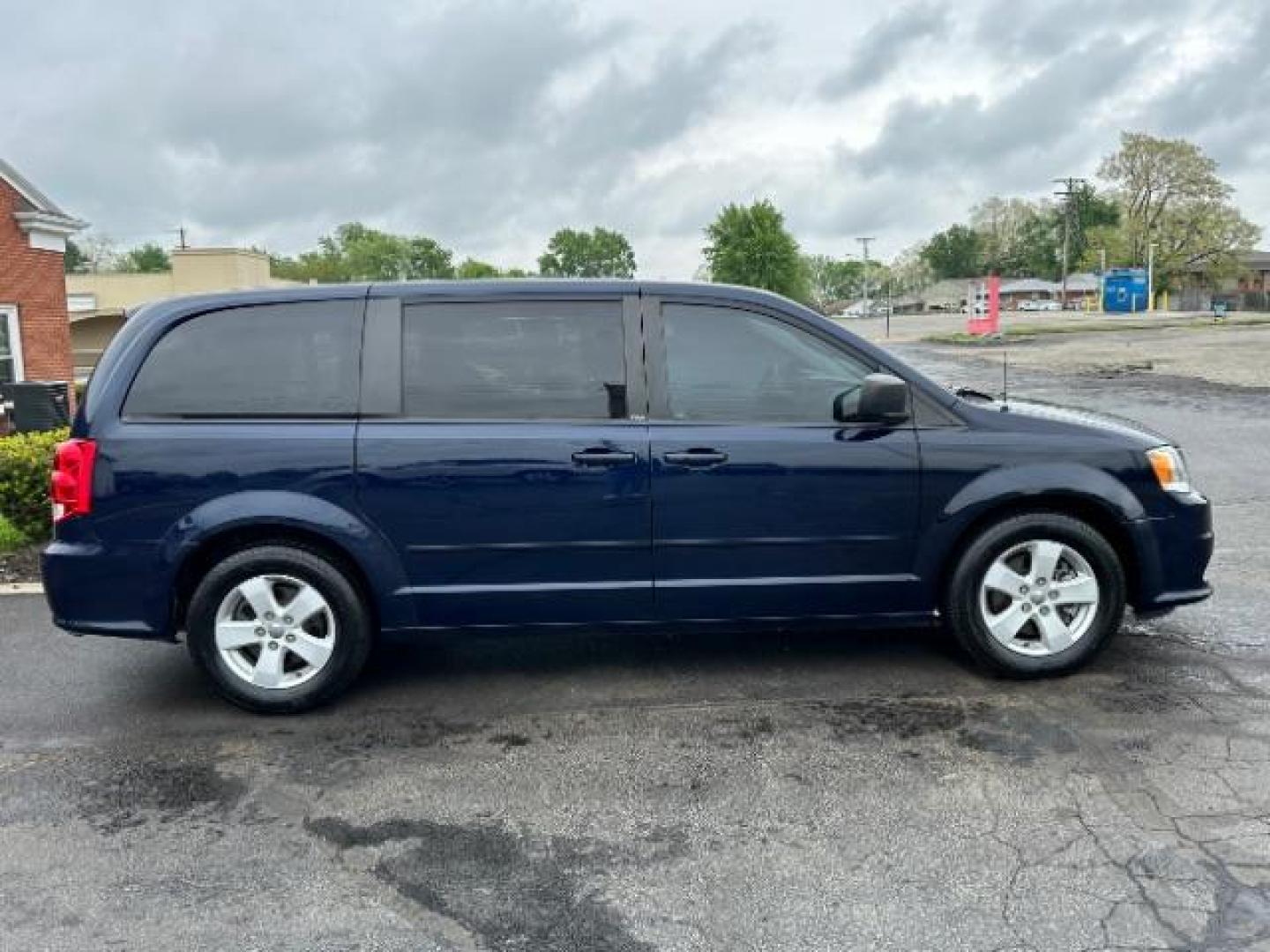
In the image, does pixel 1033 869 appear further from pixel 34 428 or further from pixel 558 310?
pixel 34 428

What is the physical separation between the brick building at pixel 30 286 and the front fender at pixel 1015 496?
56.0 ft

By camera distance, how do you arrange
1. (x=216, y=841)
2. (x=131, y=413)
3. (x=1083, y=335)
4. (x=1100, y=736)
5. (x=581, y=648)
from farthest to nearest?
1. (x=1083, y=335)
2. (x=581, y=648)
3. (x=131, y=413)
4. (x=1100, y=736)
5. (x=216, y=841)

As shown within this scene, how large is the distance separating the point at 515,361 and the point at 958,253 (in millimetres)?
141775

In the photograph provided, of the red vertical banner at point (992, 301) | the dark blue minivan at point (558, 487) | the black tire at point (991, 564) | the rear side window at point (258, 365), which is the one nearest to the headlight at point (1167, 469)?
the dark blue minivan at point (558, 487)

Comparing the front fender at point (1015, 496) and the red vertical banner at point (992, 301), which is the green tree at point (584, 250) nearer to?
the red vertical banner at point (992, 301)

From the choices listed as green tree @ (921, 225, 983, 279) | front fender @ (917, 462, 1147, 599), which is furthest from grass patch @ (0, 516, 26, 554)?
green tree @ (921, 225, 983, 279)

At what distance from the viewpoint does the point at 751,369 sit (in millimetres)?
4379

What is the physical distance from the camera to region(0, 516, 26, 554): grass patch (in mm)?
7195

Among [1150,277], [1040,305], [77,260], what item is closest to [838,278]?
[1040,305]

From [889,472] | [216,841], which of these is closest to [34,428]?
[216,841]

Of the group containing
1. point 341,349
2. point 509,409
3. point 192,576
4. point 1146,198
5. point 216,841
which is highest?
point 1146,198

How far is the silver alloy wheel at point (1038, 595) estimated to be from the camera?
4418 millimetres

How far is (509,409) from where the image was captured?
14.0 feet

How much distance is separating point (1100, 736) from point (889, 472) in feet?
4.30
